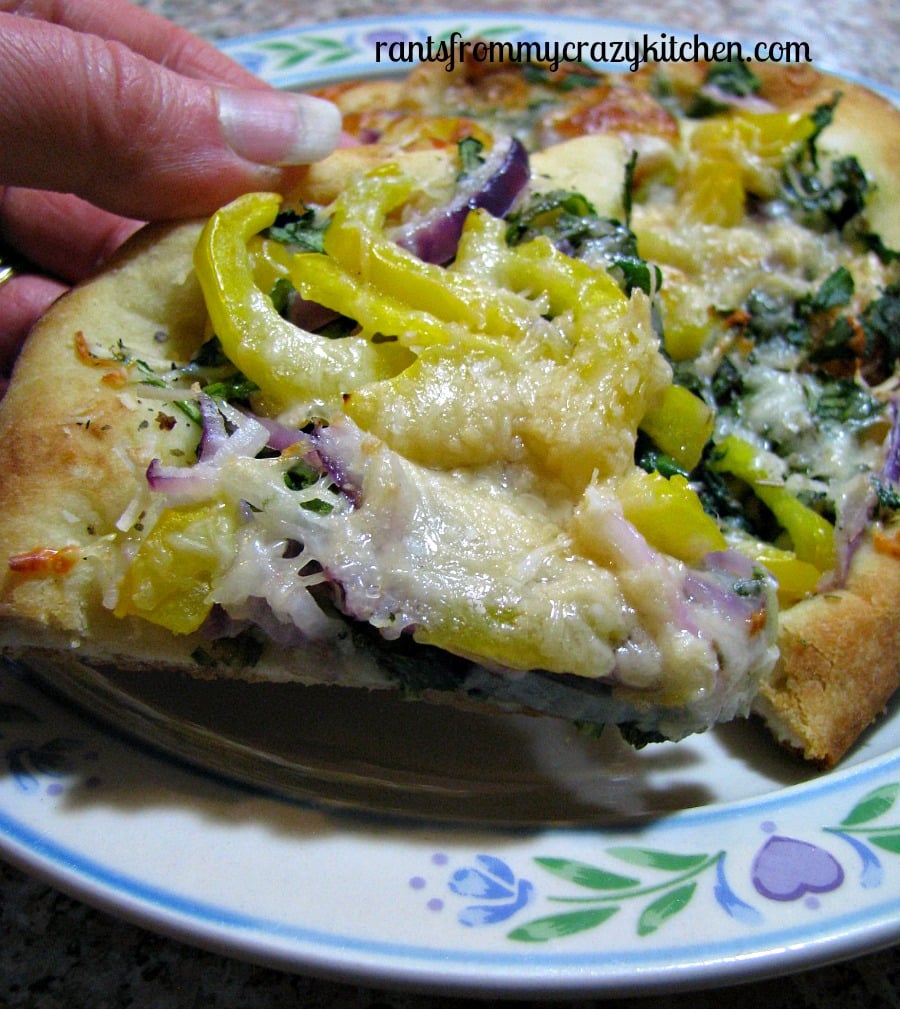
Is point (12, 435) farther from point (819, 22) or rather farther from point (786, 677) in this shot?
point (819, 22)

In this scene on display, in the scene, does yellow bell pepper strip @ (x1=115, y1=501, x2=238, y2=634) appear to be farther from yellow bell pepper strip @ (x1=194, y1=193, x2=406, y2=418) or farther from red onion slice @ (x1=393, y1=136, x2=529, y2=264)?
red onion slice @ (x1=393, y1=136, x2=529, y2=264)

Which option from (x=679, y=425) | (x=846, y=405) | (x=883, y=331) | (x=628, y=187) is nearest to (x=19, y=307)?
(x=628, y=187)

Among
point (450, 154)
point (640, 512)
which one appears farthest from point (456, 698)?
point (450, 154)

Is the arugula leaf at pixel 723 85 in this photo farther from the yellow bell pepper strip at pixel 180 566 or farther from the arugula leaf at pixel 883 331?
the yellow bell pepper strip at pixel 180 566

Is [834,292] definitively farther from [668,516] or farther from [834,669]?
[668,516]

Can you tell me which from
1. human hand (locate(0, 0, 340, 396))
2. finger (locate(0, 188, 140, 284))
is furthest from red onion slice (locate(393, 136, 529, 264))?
finger (locate(0, 188, 140, 284))
